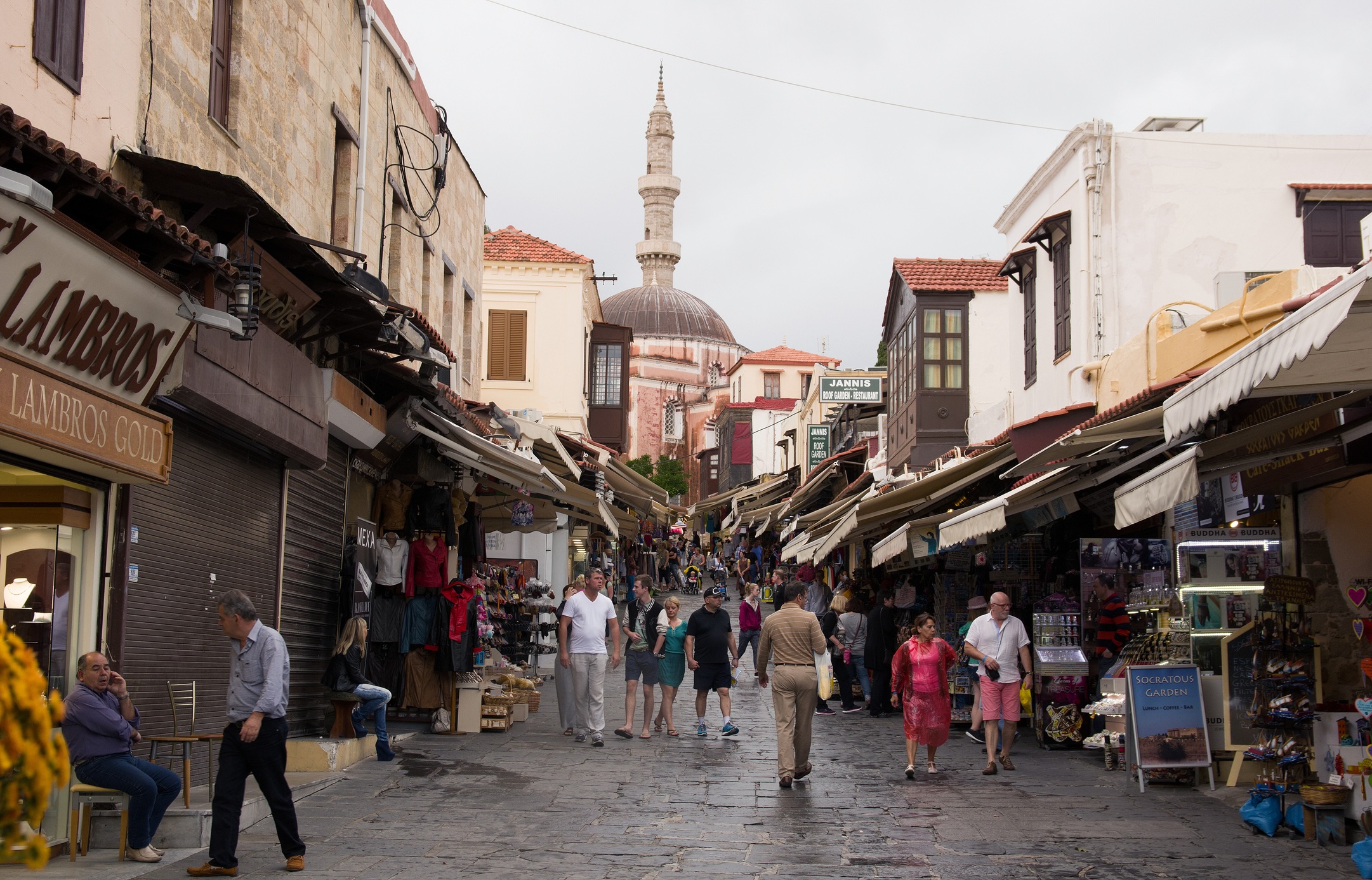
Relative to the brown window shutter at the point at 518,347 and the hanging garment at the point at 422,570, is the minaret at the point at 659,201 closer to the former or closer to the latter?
the brown window shutter at the point at 518,347

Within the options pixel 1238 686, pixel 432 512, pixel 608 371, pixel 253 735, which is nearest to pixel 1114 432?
pixel 1238 686

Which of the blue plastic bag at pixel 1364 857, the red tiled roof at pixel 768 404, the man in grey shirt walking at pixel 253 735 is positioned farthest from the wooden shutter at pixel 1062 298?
the red tiled roof at pixel 768 404

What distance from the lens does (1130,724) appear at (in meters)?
10.3

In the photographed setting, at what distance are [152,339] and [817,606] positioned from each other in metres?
17.5

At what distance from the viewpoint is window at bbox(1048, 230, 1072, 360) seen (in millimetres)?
17406

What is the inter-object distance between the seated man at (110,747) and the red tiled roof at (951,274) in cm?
2057

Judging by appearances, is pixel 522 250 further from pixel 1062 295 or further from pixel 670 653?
pixel 670 653

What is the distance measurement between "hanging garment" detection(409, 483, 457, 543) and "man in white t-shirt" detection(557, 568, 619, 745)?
162 cm

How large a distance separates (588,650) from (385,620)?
6.67 ft

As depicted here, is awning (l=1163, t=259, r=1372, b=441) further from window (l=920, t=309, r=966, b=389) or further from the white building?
window (l=920, t=309, r=966, b=389)

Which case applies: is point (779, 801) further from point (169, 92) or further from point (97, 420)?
point (169, 92)

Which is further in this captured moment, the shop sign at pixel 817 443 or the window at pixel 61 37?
the shop sign at pixel 817 443

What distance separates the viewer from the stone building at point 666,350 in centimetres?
8544

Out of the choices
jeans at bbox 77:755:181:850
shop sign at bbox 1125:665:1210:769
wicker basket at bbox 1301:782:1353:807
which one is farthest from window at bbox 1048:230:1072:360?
jeans at bbox 77:755:181:850
